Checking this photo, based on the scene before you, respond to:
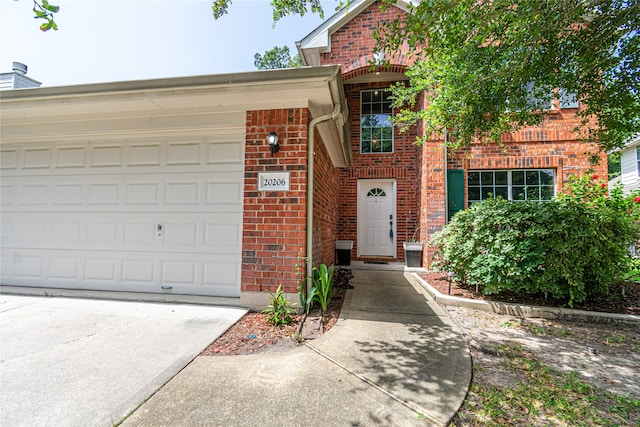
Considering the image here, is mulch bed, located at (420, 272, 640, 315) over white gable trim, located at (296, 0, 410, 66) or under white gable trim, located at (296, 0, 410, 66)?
under

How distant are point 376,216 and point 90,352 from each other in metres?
6.78

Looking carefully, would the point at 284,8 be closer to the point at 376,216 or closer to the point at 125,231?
the point at 125,231

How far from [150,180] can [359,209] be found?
542cm

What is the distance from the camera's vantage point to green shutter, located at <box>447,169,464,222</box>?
6371mm

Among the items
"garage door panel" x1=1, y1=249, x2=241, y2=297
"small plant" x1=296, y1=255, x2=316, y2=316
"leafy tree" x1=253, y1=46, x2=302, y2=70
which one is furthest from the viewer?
"leafy tree" x1=253, y1=46, x2=302, y2=70

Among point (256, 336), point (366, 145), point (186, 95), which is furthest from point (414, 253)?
point (186, 95)

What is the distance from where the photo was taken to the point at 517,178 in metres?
6.46

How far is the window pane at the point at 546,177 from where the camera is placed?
6321mm

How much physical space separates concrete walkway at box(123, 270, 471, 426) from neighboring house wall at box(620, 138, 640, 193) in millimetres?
13817

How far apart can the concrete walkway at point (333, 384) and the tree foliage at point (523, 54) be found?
3.05 m

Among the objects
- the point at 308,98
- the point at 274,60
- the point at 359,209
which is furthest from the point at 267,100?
the point at 274,60

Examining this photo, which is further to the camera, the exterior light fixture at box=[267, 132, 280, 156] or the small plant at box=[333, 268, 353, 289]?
the small plant at box=[333, 268, 353, 289]

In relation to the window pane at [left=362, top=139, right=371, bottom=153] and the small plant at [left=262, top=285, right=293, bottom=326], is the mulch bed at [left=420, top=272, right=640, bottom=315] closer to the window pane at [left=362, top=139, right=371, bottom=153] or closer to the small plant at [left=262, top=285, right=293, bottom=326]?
the small plant at [left=262, top=285, right=293, bottom=326]

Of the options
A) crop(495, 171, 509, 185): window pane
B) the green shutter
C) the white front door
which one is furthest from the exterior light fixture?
crop(495, 171, 509, 185): window pane
